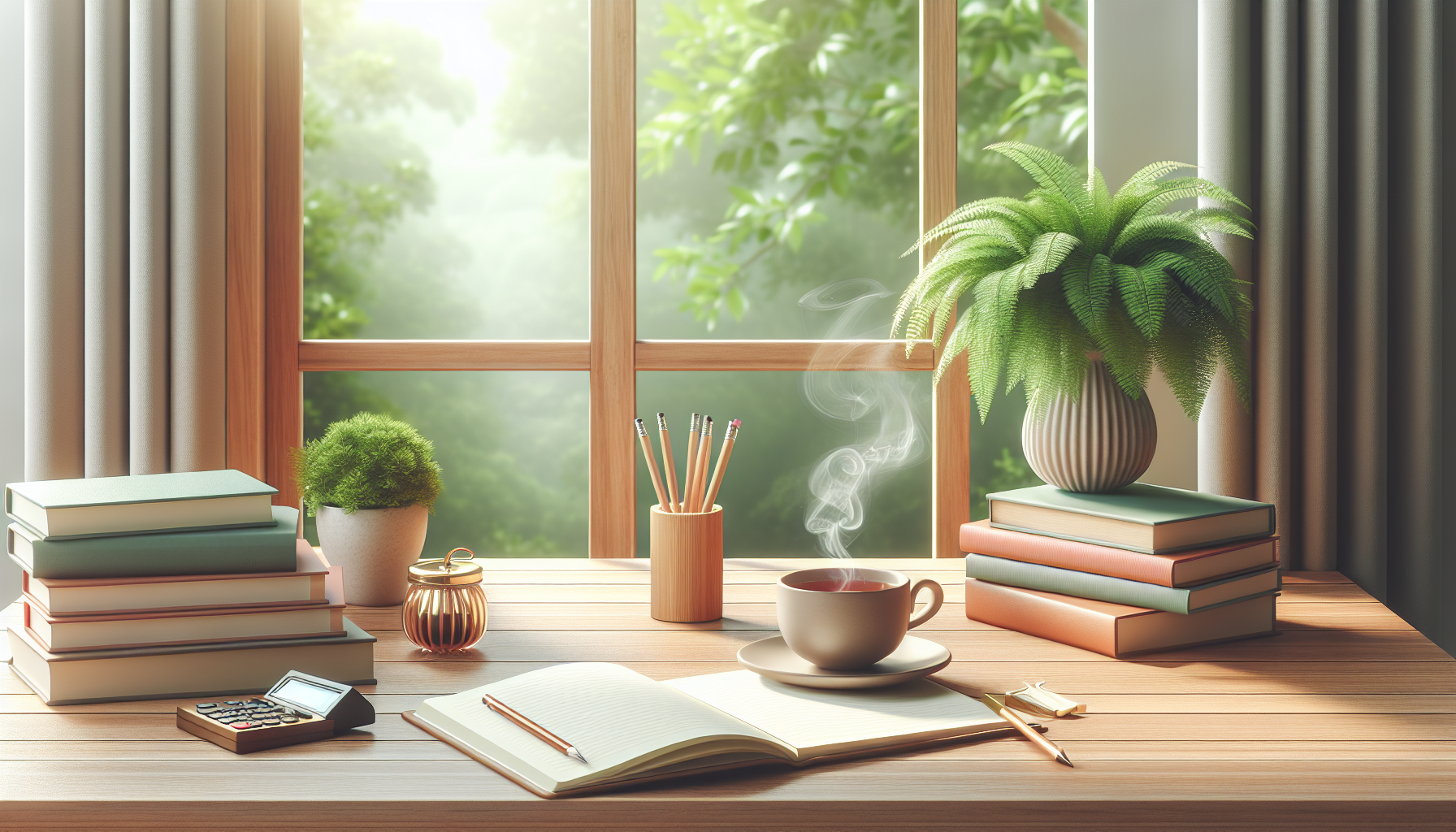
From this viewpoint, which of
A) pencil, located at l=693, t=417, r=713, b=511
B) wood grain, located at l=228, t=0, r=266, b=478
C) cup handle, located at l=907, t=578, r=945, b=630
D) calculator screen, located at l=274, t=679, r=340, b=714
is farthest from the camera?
wood grain, located at l=228, t=0, r=266, b=478

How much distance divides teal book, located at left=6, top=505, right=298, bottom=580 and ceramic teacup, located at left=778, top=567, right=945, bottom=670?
1.53 ft

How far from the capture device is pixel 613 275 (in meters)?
1.87

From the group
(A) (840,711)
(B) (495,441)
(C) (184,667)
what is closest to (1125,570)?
(A) (840,711)

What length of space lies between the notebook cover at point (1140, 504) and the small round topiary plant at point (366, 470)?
2.27 feet

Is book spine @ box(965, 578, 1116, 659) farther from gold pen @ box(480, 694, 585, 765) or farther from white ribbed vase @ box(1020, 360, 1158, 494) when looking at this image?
gold pen @ box(480, 694, 585, 765)

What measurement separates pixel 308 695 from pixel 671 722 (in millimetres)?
321

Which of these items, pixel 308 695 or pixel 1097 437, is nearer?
pixel 308 695

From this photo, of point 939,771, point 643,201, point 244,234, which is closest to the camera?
point 939,771

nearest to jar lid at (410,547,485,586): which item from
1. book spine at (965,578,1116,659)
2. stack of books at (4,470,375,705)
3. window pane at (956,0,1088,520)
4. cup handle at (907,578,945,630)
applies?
stack of books at (4,470,375,705)

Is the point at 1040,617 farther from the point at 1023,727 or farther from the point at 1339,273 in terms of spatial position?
the point at 1339,273

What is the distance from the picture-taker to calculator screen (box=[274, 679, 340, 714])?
34.3 inches

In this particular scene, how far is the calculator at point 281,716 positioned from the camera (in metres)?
0.83

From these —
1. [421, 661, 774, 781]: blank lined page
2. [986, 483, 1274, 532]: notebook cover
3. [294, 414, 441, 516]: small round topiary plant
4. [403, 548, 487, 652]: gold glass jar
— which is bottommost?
[421, 661, 774, 781]: blank lined page

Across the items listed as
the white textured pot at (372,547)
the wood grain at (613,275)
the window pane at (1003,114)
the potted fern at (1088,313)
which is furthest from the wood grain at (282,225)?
the window pane at (1003,114)
